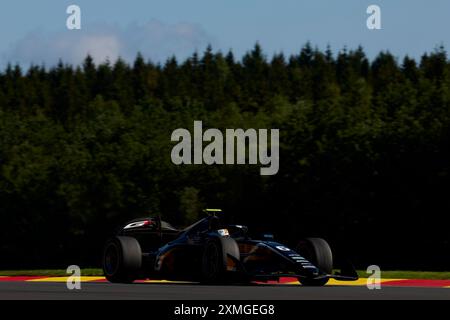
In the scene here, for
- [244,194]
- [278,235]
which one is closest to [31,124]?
[244,194]

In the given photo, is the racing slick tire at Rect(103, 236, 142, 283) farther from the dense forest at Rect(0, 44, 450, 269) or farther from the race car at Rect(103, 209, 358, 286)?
the dense forest at Rect(0, 44, 450, 269)

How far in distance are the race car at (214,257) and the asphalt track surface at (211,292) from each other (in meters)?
0.25

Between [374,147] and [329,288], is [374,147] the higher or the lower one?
the higher one

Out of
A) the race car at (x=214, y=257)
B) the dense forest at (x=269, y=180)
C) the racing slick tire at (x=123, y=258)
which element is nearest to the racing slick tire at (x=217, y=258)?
the race car at (x=214, y=257)

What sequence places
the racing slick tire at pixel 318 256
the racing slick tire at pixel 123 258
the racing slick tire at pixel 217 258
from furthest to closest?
the racing slick tire at pixel 123 258
the racing slick tire at pixel 318 256
the racing slick tire at pixel 217 258

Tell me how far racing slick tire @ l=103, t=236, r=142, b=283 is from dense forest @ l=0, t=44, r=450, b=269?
3547cm

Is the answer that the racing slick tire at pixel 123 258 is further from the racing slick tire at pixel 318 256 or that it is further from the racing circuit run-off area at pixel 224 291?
the racing slick tire at pixel 318 256

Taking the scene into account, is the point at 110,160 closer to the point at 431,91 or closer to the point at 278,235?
Answer: the point at 278,235

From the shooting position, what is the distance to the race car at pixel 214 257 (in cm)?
1756

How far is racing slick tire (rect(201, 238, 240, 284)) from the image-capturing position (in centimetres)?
1747

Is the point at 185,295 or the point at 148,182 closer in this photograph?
the point at 185,295

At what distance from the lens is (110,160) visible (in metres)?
70.9

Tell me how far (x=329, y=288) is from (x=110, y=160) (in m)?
54.5
